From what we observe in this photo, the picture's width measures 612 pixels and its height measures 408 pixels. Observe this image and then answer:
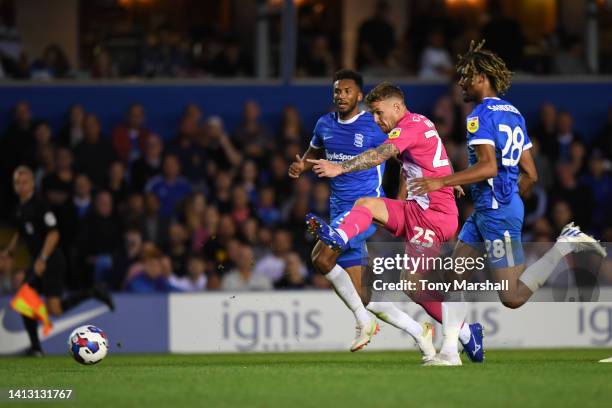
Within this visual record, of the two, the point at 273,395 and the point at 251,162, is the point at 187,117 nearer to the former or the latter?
the point at 251,162

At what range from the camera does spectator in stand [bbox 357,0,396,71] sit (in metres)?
19.1

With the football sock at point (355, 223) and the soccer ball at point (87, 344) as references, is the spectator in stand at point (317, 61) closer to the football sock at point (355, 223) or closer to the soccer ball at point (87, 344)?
the soccer ball at point (87, 344)

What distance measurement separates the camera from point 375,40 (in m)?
19.2

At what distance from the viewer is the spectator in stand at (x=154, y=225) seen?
16891mm

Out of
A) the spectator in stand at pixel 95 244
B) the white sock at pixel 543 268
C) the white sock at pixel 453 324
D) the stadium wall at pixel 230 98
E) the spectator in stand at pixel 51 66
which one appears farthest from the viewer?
the spectator in stand at pixel 51 66

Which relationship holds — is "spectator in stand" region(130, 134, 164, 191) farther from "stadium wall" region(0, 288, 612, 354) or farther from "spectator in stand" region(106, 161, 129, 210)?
"stadium wall" region(0, 288, 612, 354)

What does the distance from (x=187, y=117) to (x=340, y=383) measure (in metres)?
10.2

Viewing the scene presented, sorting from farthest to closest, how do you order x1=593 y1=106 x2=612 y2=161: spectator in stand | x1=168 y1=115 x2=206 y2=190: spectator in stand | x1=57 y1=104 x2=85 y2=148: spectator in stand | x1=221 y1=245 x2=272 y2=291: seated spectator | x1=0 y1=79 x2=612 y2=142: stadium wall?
x1=0 y1=79 x2=612 y2=142: stadium wall, x1=593 y1=106 x2=612 y2=161: spectator in stand, x1=57 y1=104 x2=85 y2=148: spectator in stand, x1=168 y1=115 x2=206 y2=190: spectator in stand, x1=221 y1=245 x2=272 y2=291: seated spectator

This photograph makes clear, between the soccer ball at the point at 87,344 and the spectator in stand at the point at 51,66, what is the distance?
908cm

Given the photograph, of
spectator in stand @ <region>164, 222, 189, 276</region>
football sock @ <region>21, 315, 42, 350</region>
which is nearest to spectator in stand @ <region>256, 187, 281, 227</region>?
spectator in stand @ <region>164, 222, 189, 276</region>

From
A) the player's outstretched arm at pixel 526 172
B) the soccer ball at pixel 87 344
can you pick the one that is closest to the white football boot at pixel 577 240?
the player's outstretched arm at pixel 526 172

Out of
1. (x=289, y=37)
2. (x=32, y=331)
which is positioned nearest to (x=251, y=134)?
(x=289, y=37)

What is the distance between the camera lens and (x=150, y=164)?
17.6 meters

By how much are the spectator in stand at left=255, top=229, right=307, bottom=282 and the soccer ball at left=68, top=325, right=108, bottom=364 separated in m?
5.57
